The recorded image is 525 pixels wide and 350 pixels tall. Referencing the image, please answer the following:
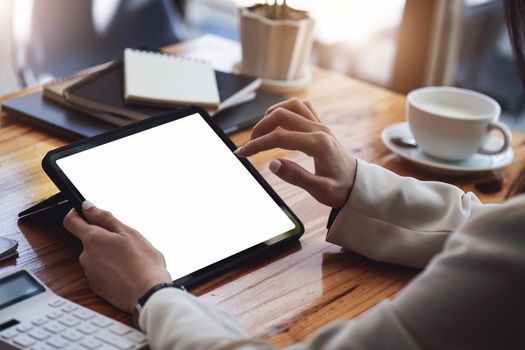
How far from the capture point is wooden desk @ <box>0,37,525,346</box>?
2.91 ft

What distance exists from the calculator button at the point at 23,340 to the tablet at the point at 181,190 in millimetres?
193

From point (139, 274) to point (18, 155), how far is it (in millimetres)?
496

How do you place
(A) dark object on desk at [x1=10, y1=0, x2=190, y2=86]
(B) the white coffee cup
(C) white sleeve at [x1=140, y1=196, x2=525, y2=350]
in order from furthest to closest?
1. (A) dark object on desk at [x1=10, y1=0, x2=190, y2=86]
2. (B) the white coffee cup
3. (C) white sleeve at [x1=140, y1=196, x2=525, y2=350]

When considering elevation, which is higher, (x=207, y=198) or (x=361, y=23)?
(x=207, y=198)

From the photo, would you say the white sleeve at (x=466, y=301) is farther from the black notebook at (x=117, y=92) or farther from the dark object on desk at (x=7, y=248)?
the black notebook at (x=117, y=92)

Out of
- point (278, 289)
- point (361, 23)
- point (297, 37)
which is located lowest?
point (361, 23)

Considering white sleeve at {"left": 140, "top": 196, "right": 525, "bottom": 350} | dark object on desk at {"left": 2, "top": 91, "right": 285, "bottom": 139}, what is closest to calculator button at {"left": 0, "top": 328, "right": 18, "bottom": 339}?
white sleeve at {"left": 140, "top": 196, "right": 525, "bottom": 350}

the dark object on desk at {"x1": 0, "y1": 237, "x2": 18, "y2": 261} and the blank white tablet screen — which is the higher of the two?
the blank white tablet screen

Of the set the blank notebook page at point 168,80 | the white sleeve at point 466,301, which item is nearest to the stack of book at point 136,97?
the blank notebook page at point 168,80

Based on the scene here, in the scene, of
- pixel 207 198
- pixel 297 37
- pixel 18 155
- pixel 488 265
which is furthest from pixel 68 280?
pixel 297 37

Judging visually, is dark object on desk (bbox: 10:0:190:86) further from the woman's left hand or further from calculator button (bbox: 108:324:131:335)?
calculator button (bbox: 108:324:131:335)

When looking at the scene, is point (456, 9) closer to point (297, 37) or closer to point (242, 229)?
point (297, 37)

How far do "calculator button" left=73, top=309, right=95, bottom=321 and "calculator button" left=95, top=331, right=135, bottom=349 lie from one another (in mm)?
34

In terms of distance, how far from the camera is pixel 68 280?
926mm
